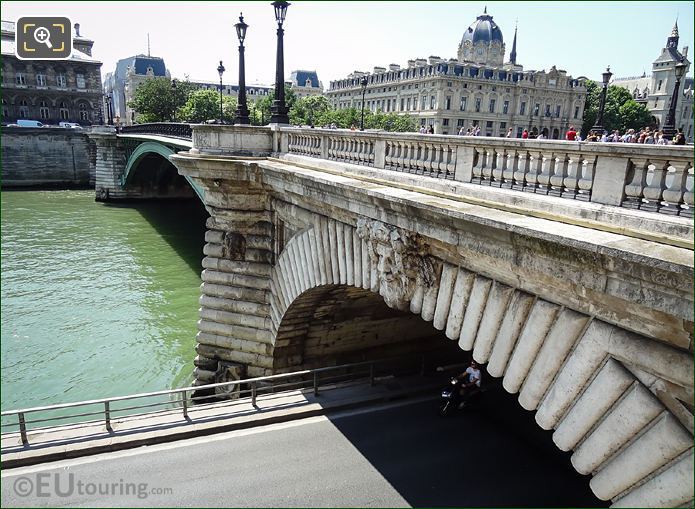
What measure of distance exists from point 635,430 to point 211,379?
1148 centimetres

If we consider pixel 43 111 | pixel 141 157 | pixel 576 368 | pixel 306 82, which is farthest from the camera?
pixel 306 82

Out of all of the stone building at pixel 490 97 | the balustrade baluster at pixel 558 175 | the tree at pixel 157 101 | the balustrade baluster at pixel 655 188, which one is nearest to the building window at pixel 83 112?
the tree at pixel 157 101

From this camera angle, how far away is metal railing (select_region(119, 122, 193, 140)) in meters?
31.0

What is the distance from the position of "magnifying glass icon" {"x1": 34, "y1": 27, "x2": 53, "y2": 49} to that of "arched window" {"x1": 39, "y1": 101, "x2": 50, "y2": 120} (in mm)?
82104

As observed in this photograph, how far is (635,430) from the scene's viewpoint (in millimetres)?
4926

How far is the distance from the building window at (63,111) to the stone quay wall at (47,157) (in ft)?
64.8

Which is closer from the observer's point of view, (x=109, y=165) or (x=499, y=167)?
(x=499, y=167)

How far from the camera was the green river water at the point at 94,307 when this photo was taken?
15781mm

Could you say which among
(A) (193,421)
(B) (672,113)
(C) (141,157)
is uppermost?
(B) (672,113)

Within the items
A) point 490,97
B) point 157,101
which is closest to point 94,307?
point 157,101

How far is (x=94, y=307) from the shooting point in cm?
2167

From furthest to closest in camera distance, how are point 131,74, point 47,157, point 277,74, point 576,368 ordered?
point 131,74, point 47,157, point 277,74, point 576,368

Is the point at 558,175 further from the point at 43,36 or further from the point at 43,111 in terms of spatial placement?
the point at 43,111

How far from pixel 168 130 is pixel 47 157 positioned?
34.3 meters
